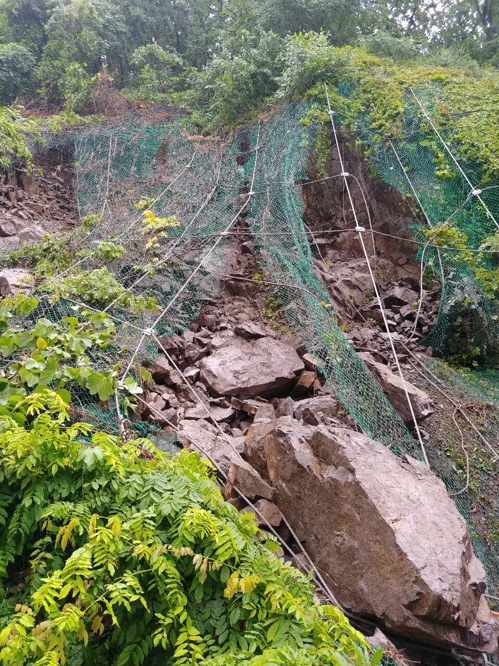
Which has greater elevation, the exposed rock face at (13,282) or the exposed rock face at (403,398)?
the exposed rock face at (403,398)

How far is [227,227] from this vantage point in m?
5.06

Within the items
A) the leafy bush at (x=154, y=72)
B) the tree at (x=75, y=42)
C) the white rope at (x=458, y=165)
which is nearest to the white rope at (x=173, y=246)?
the white rope at (x=458, y=165)

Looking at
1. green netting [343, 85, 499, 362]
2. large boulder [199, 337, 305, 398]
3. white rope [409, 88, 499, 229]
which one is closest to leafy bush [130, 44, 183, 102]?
green netting [343, 85, 499, 362]

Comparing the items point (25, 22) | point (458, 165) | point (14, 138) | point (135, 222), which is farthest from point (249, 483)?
point (25, 22)

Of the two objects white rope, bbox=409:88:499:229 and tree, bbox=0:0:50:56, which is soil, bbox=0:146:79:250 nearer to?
tree, bbox=0:0:50:56

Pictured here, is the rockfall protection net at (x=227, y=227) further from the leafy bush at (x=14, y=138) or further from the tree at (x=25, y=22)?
the tree at (x=25, y=22)

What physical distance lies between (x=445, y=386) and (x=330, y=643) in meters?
3.17

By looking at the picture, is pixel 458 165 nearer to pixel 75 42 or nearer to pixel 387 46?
pixel 387 46

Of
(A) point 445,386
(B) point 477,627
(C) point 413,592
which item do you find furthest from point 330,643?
(A) point 445,386

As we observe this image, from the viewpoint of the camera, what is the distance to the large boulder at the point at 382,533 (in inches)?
78.7

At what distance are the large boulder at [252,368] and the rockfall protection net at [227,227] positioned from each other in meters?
0.23

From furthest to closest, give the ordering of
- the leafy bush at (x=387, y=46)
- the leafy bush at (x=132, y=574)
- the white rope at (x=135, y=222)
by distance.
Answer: the leafy bush at (x=387, y=46)
the white rope at (x=135, y=222)
the leafy bush at (x=132, y=574)

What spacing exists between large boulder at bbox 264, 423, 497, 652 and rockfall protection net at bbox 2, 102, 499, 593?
2.00ft

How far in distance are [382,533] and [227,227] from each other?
3703mm
